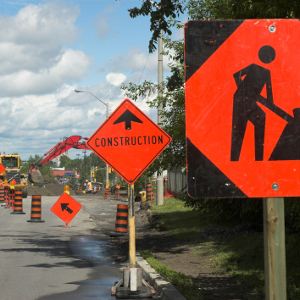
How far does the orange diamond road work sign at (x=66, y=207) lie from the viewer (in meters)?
15.3

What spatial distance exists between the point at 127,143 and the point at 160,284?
7.22 feet

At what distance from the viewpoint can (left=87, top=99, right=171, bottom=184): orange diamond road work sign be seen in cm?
677

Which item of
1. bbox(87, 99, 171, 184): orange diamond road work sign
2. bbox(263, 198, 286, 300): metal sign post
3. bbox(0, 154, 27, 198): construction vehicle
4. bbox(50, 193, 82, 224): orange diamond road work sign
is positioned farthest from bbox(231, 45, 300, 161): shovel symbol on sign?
bbox(0, 154, 27, 198): construction vehicle

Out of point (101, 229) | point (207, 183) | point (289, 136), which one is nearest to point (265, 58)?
point (289, 136)

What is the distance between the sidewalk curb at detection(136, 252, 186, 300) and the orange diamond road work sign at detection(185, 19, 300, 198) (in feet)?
13.4

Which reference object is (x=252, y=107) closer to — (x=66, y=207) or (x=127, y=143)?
(x=127, y=143)

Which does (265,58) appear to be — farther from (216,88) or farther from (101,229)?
(101,229)

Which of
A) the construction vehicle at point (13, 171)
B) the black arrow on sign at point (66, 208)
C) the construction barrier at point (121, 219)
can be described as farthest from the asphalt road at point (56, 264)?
the construction vehicle at point (13, 171)

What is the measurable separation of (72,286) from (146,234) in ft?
21.3

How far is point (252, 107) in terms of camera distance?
88.7 inches

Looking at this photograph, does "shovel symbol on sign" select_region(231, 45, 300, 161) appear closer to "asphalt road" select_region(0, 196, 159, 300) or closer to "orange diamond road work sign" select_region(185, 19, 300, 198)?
"orange diamond road work sign" select_region(185, 19, 300, 198)

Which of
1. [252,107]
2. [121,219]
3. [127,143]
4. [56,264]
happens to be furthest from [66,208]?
[252,107]

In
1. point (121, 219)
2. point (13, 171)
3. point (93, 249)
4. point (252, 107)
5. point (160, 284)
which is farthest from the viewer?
point (13, 171)

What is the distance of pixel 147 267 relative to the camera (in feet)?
27.0
